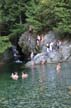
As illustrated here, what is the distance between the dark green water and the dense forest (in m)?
18.6

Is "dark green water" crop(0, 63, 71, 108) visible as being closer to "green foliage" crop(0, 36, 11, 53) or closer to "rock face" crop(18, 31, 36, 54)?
"green foliage" crop(0, 36, 11, 53)

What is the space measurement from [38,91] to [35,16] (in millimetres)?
32305

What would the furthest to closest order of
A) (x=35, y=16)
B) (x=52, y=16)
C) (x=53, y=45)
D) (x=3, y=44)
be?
(x=35, y=16), (x=52, y=16), (x=53, y=45), (x=3, y=44)

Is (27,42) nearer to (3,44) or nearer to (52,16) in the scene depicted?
Answer: (3,44)

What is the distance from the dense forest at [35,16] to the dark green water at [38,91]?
18575mm

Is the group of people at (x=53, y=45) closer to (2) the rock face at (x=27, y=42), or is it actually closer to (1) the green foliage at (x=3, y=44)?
(2) the rock face at (x=27, y=42)

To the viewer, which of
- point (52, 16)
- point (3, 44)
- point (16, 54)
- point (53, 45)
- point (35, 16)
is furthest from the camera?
point (16, 54)

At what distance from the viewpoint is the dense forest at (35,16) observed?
5897 cm

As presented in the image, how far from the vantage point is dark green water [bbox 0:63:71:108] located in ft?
86.7

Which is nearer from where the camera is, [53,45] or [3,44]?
[3,44]

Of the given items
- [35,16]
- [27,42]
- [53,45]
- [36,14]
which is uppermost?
[36,14]

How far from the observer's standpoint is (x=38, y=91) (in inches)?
1220

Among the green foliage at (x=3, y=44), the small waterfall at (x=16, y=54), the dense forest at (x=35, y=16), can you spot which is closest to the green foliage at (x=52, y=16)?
the dense forest at (x=35, y=16)

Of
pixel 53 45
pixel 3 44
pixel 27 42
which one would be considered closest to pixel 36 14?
pixel 27 42
